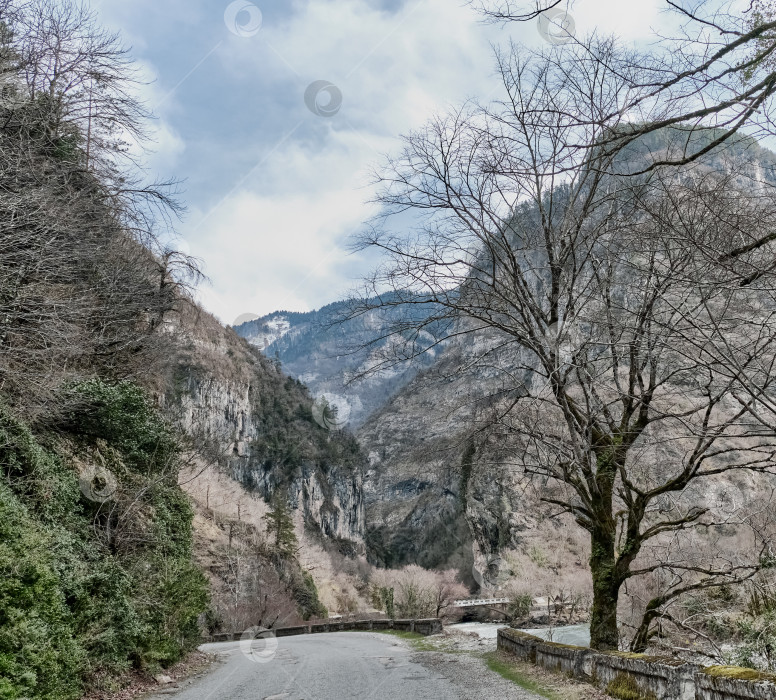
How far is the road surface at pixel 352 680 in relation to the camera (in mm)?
8195

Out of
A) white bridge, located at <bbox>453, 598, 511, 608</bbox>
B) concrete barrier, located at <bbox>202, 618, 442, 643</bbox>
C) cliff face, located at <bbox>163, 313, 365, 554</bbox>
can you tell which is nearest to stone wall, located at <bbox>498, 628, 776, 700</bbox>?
concrete barrier, located at <bbox>202, 618, 442, 643</bbox>

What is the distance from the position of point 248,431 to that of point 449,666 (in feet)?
279

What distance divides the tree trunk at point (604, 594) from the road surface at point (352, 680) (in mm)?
1365

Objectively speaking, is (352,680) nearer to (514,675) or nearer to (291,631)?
(514,675)

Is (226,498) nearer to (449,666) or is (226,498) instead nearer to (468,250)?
(449,666)

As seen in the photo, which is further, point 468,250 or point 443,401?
point 443,401

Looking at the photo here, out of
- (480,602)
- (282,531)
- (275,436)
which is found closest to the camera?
(480,602)

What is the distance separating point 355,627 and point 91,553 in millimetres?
22936

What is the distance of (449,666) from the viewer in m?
11.4

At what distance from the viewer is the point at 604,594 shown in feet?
27.0

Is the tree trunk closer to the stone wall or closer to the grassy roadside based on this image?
the stone wall

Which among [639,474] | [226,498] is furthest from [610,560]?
[226,498]

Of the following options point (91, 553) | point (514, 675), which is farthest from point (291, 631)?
point (514, 675)

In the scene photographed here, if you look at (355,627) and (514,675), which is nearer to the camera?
(514,675)
